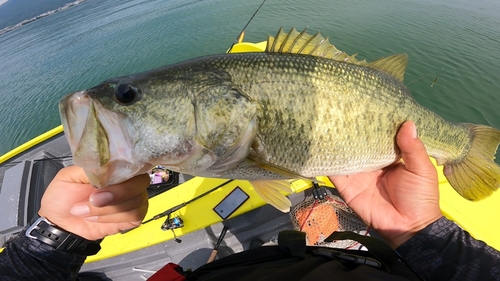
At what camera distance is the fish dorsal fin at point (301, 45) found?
1.83 meters

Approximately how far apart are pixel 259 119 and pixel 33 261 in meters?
1.70

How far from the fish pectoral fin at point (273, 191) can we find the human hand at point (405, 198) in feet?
2.59

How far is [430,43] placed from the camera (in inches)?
383

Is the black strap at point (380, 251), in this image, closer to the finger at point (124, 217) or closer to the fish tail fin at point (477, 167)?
the fish tail fin at point (477, 167)

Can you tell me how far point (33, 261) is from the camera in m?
1.68

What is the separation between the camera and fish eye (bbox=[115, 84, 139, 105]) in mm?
1310

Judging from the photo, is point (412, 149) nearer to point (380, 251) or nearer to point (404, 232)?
point (404, 232)

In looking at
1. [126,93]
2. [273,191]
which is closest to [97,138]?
[126,93]

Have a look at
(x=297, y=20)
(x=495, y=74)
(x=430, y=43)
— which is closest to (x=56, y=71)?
(x=297, y=20)

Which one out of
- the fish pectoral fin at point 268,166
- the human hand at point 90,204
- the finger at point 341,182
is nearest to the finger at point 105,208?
the human hand at point 90,204

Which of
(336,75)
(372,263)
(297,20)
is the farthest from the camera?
(297,20)

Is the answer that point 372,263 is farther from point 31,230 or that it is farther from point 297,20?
point 297,20

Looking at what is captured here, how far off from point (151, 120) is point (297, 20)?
13806 mm

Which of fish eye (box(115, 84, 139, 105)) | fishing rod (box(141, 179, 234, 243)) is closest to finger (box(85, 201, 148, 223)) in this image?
fish eye (box(115, 84, 139, 105))
